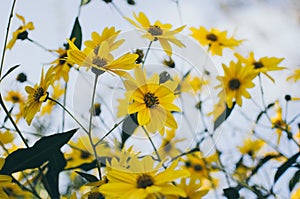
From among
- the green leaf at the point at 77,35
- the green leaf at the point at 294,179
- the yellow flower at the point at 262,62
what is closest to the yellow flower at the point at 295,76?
the yellow flower at the point at 262,62

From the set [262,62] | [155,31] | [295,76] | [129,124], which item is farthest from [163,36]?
[295,76]

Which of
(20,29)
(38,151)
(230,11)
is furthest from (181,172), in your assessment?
(230,11)

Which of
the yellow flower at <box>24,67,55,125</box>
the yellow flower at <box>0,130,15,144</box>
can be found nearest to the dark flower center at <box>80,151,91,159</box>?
the yellow flower at <box>0,130,15,144</box>

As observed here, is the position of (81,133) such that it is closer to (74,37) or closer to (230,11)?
(74,37)

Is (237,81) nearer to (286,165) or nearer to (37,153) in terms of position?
(286,165)

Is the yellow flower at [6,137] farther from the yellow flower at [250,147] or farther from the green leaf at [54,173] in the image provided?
the yellow flower at [250,147]
